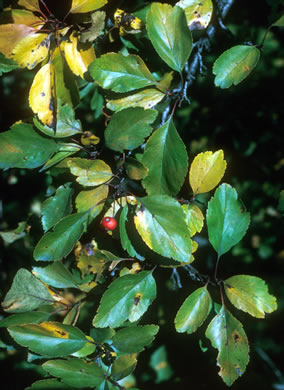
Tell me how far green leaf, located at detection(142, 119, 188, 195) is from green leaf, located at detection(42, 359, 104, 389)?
40cm

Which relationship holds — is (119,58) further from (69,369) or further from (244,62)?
(69,369)

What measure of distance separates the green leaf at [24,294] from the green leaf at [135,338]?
27 cm

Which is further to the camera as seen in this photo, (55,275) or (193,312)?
(55,275)

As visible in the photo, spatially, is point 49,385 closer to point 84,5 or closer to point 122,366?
point 122,366

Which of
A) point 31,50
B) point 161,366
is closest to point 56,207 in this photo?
point 31,50

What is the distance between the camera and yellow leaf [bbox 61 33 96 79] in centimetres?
85

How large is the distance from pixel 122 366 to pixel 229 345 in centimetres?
25

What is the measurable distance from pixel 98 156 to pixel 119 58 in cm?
25

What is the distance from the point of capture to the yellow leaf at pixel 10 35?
82cm

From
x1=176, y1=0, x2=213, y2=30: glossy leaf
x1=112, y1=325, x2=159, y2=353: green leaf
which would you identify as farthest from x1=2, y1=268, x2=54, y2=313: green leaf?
x1=176, y1=0, x2=213, y2=30: glossy leaf

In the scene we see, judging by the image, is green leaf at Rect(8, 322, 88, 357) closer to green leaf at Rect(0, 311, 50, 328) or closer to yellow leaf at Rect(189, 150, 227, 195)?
green leaf at Rect(0, 311, 50, 328)

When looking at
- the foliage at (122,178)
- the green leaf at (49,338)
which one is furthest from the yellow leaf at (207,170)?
the green leaf at (49,338)

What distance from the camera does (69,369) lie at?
0.79m

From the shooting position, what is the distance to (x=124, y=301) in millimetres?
855
